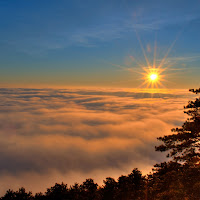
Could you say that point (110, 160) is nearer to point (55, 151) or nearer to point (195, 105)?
point (55, 151)

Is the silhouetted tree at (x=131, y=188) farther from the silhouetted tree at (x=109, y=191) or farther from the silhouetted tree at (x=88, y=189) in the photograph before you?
the silhouetted tree at (x=88, y=189)

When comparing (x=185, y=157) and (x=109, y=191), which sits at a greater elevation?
(x=185, y=157)

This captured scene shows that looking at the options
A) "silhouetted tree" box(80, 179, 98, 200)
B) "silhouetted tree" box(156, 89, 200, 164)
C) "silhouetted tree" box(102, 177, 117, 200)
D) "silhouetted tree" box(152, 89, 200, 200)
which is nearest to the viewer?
"silhouetted tree" box(152, 89, 200, 200)

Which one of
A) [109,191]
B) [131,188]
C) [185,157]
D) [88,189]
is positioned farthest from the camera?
[88,189]

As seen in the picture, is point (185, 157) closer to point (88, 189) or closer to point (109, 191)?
point (109, 191)

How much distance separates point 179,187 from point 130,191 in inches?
472

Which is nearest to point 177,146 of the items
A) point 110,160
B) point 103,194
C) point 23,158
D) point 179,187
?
point 179,187

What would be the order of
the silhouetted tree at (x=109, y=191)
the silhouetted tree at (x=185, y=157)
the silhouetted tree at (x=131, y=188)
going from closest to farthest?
1. the silhouetted tree at (x=185, y=157)
2. the silhouetted tree at (x=131, y=188)
3. the silhouetted tree at (x=109, y=191)

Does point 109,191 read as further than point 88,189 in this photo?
No

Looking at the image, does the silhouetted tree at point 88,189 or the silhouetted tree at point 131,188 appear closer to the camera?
the silhouetted tree at point 131,188

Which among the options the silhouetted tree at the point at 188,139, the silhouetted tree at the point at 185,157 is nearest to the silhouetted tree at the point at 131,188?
the silhouetted tree at the point at 185,157

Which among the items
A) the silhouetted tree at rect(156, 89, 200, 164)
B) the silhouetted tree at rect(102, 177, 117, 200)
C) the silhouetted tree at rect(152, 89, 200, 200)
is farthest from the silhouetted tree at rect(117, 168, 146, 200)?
the silhouetted tree at rect(156, 89, 200, 164)

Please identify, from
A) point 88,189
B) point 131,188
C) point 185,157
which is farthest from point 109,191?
point 185,157

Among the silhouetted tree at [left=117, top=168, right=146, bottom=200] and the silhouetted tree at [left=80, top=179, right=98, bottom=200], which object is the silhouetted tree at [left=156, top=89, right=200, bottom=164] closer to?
the silhouetted tree at [left=117, top=168, right=146, bottom=200]
